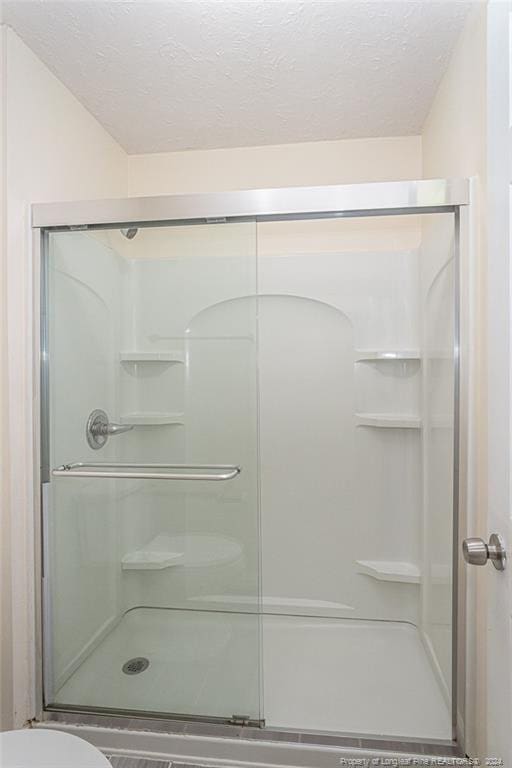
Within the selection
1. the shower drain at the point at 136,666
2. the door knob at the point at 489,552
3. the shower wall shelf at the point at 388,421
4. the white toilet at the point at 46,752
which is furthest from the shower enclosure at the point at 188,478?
the door knob at the point at 489,552

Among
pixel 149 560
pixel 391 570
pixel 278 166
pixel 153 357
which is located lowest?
pixel 391 570

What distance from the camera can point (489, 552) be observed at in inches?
33.8

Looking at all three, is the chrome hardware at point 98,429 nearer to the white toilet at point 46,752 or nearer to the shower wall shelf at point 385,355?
the white toilet at point 46,752

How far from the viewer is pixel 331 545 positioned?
2.49 metres

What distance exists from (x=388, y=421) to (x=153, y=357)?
3.89ft

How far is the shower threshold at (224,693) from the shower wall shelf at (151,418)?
0.66 m

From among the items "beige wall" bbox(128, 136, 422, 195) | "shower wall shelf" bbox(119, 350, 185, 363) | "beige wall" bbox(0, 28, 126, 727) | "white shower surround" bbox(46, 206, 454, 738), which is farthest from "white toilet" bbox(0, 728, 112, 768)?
"beige wall" bbox(128, 136, 422, 195)

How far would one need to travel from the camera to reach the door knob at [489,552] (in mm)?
839

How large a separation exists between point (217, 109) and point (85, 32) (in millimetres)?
650

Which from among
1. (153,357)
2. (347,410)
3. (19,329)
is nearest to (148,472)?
(153,357)

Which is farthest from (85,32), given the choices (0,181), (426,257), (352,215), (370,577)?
(370,577)

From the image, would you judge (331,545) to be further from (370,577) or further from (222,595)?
(222,595)

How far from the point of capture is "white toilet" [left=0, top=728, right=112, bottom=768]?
104 cm

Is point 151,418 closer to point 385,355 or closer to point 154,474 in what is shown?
point 154,474
